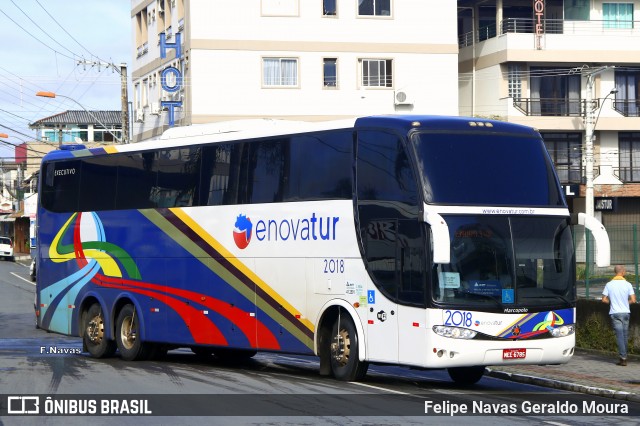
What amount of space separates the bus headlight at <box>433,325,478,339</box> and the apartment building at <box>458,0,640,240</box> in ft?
131

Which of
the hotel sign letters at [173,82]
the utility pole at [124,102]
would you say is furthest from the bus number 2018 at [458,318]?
the hotel sign letters at [173,82]

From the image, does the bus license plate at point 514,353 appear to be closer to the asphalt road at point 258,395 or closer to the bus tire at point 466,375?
the asphalt road at point 258,395

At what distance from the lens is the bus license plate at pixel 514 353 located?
15.8m

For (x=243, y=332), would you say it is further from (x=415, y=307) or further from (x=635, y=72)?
(x=635, y=72)

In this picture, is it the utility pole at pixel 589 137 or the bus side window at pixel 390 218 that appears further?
the utility pole at pixel 589 137

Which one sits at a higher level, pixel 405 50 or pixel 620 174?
pixel 405 50

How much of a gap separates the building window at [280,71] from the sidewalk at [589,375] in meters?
31.8

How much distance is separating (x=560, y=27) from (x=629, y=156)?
7455 mm

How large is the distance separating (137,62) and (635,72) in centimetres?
2650

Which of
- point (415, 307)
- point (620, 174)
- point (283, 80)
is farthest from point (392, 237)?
point (620, 174)

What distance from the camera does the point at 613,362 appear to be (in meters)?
21.0

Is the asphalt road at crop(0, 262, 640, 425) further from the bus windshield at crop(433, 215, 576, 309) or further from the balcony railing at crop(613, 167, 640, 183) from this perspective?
the balcony railing at crop(613, 167, 640, 183)

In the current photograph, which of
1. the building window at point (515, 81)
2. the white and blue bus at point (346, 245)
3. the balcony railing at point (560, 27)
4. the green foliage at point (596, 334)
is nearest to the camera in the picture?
the white and blue bus at point (346, 245)

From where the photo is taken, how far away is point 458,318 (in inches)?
615
